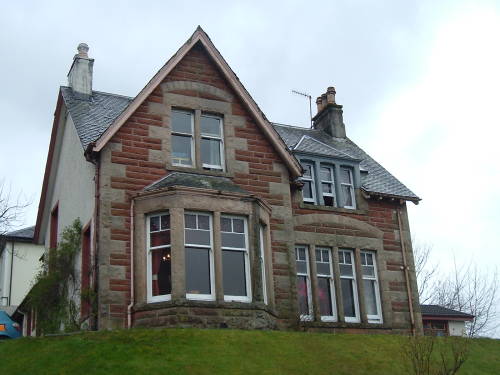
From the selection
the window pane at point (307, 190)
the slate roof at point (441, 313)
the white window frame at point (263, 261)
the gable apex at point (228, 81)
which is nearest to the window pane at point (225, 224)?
the white window frame at point (263, 261)

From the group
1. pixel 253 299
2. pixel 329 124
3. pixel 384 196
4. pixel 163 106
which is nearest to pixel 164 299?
pixel 253 299

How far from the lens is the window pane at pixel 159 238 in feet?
67.6

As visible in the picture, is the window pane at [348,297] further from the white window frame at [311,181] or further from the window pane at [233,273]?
the window pane at [233,273]

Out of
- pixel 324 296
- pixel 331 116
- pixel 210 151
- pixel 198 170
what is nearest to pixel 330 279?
pixel 324 296

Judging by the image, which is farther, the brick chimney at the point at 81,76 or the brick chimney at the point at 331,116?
the brick chimney at the point at 331,116

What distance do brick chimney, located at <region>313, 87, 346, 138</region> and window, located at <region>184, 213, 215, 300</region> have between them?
1212cm

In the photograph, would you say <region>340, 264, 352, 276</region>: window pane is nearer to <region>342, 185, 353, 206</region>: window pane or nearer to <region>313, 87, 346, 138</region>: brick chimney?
<region>342, 185, 353, 206</region>: window pane

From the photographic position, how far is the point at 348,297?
1011 inches

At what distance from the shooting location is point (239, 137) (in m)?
23.8

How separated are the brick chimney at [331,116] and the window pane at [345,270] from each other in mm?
7422

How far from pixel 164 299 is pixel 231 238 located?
109 inches

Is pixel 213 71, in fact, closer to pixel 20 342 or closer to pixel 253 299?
pixel 253 299

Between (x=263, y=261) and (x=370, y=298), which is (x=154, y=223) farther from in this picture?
(x=370, y=298)

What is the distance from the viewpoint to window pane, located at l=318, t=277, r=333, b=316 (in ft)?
82.1
